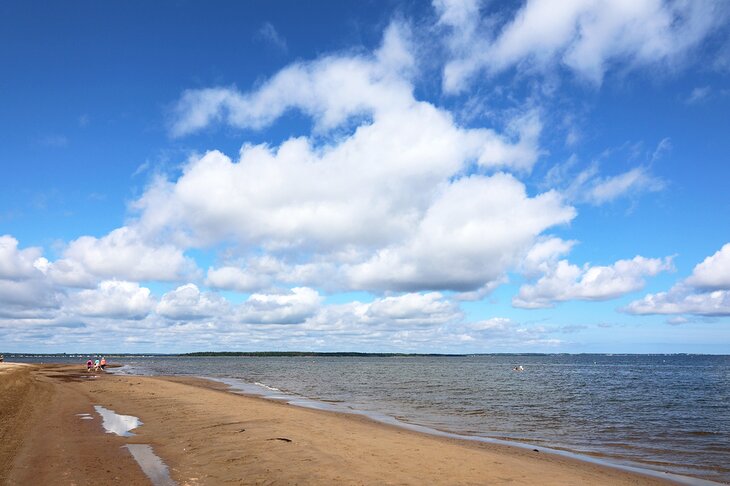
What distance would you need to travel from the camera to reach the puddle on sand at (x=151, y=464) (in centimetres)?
1264

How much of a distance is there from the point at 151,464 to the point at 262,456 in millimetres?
3215

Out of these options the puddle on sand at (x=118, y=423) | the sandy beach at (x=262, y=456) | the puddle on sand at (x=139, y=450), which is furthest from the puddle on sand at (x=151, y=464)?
the puddle on sand at (x=118, y=423)

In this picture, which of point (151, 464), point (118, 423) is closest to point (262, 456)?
point (151, 464)

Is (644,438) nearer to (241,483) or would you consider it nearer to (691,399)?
(241,483)

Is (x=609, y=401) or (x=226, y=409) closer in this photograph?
(x=226, y=409)

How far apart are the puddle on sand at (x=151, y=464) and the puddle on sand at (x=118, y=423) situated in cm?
335

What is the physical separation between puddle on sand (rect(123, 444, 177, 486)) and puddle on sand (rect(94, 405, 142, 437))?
3351mm

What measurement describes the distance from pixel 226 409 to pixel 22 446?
12421 millimetres

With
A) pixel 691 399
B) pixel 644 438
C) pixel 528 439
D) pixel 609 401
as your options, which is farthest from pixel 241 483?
pixel 691 399

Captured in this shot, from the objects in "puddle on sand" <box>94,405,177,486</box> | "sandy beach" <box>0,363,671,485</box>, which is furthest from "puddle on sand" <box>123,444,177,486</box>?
"sandy beach" <box>0,363,671,485</box>

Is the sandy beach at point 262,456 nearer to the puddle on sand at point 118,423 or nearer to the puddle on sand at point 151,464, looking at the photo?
the puddle on sand at point 151,464

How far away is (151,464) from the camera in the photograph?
47.2 ft

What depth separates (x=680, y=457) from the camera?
806 inches

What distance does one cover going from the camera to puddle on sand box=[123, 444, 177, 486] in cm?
1264
